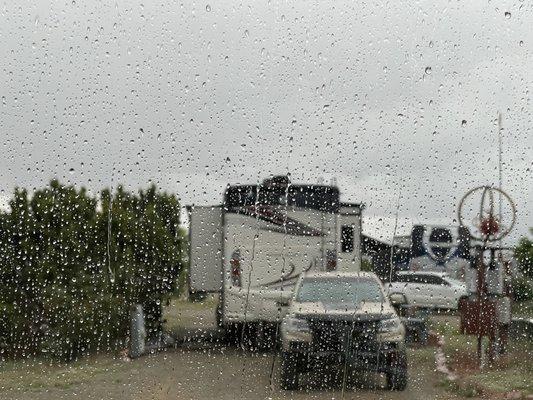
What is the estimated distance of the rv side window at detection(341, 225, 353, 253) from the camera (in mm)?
7973

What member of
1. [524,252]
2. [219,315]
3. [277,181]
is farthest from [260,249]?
[524,252]

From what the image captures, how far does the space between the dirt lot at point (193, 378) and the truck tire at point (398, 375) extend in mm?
63

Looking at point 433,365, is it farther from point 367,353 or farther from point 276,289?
point 276,289

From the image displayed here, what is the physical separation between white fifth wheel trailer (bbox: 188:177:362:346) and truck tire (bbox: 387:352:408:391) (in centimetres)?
104

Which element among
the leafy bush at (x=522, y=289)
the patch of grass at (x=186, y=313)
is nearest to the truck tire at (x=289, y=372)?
the patch of grass at (x=186, y=313)

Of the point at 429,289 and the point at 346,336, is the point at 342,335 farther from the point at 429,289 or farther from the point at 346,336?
the point at 429,289

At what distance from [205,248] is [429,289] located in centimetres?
220

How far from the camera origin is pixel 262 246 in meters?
9.20

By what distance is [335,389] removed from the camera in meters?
7.11

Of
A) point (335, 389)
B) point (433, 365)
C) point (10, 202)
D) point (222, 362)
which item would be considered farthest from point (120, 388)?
point (10, 202)

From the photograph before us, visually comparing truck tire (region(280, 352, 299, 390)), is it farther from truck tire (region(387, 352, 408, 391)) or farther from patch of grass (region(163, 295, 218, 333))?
patch of grass (region(163, 295, 218, 333))

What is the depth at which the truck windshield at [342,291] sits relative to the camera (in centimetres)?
791

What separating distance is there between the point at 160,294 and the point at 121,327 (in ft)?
1.86

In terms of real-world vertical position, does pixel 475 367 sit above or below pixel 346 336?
below
